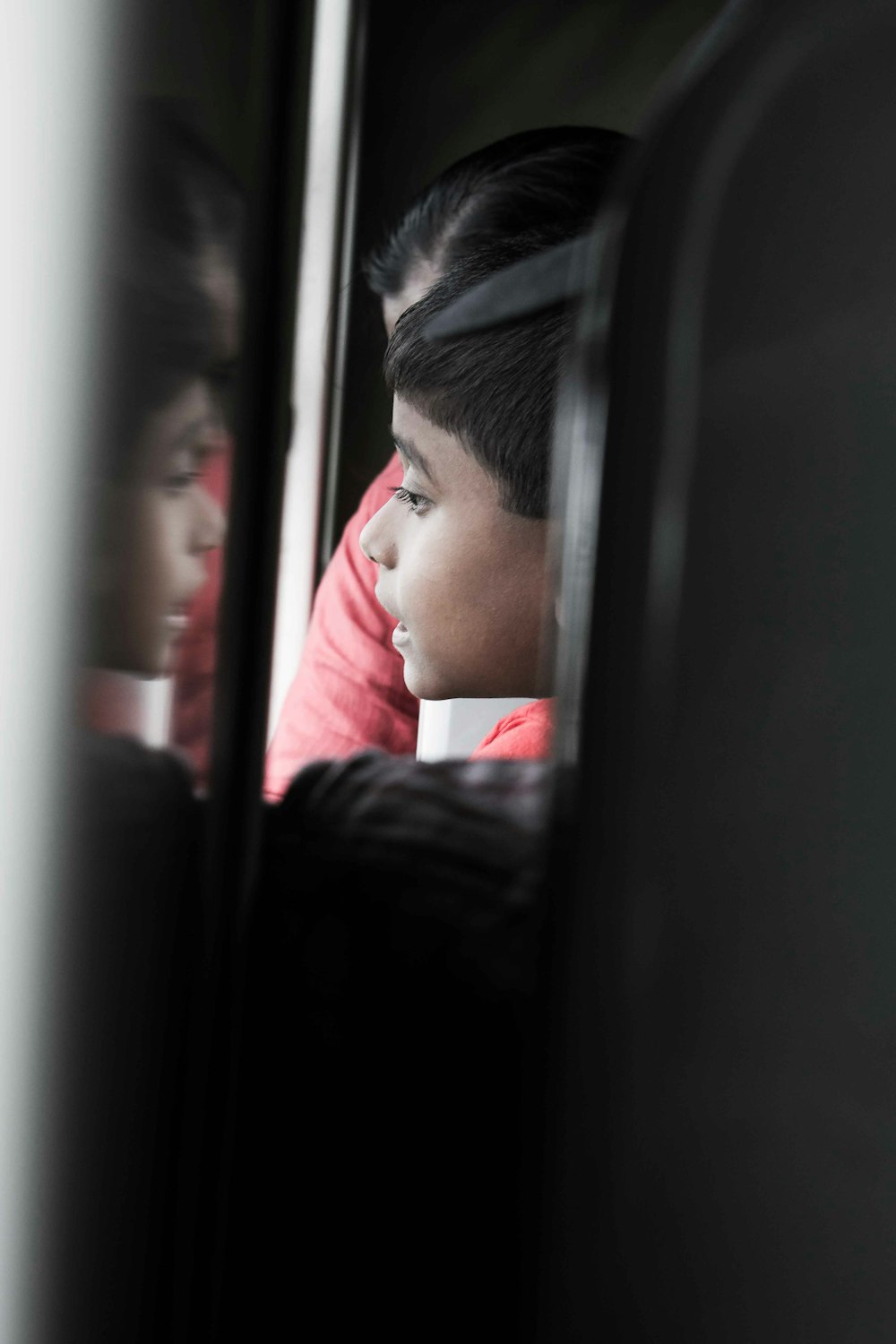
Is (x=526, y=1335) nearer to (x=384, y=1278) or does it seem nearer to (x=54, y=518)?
(x=384, y=1278)

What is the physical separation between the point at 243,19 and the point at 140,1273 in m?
0.24

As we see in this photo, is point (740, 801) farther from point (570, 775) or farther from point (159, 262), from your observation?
point (159, 262)

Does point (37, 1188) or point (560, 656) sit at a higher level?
point (560, 656)

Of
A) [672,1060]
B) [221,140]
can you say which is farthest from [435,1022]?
[221,140]

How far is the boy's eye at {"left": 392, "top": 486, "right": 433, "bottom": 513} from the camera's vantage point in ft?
0.82

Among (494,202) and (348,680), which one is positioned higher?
(494,202)

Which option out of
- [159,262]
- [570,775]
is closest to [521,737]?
[570,775]

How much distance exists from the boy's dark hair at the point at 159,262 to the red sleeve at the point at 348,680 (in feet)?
0.16

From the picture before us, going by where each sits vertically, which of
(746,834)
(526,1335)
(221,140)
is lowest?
(526,1335)

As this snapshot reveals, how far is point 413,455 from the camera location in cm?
25

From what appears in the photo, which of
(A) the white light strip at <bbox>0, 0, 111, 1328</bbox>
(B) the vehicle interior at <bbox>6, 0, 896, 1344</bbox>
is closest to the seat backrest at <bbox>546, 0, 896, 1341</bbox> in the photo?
(B) the vehicle interior at <bbox>6, 0, 896, 1344</bbox>

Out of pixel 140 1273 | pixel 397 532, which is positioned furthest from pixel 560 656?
pixel 140 1273

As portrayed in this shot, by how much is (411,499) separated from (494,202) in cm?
7

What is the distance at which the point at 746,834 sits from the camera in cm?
24
